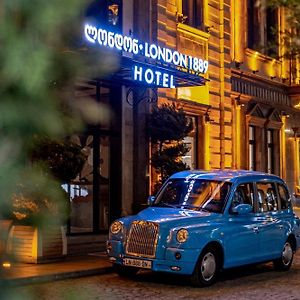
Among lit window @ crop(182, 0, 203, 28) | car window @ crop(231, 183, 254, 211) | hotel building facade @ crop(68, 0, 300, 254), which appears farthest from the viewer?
lit window @ crop(182, 0, 203, 28)

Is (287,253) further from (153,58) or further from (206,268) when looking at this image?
(153,58)

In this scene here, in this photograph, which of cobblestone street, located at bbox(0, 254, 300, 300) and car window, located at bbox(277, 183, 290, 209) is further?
car window, located at bbox(277, 183, 290, 209)

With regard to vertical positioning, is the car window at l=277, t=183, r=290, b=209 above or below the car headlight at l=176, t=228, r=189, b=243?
above

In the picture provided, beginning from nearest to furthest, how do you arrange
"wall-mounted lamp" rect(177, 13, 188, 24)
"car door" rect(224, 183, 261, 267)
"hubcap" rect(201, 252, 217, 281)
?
1. "hubcap" rect(201, 252, 217, 281)
2. "car door" rect(224, 183, 261, 267)
3. "wall-mounted lamp" rect(177, 13, 188, 24)

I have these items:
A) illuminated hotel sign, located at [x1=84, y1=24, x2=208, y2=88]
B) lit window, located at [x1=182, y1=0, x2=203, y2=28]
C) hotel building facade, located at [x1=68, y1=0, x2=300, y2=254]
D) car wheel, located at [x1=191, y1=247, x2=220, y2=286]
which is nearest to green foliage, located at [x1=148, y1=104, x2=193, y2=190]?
hotel building facade, located at [x1=68, y1=0, x2=300, y2=254]

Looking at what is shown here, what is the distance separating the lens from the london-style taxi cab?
410 inches

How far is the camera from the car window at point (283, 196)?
13.3m

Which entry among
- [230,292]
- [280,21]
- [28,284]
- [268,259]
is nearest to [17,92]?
[28,284]

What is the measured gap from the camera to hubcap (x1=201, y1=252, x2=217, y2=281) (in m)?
10.6

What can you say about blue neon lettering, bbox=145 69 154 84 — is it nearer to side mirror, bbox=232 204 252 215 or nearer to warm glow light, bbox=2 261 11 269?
side mirror, bbox=232 204 252 215

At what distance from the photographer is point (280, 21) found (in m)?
26.2

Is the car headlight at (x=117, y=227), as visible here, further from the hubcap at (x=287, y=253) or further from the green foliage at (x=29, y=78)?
the green foliage at (x=29, y=78)

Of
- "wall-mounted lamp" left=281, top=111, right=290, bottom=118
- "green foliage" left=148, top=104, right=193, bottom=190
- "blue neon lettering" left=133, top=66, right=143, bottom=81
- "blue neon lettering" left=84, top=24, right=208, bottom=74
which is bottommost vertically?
"green foliage" left=148, top=104, right=193, bottom=190

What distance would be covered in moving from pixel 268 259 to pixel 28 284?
37.0ft
